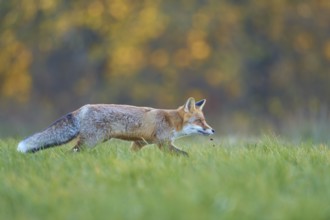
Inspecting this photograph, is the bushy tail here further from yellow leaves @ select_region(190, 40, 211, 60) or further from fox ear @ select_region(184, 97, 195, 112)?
yellow leaves @ select_region(190, 40, 211, 60)

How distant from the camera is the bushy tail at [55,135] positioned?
869 centimetres

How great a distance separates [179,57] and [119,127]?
83.0ft

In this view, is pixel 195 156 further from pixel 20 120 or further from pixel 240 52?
pixel 240 52

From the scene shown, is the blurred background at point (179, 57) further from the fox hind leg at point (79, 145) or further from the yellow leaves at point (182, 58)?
the fox hind leg at point (79, 145)

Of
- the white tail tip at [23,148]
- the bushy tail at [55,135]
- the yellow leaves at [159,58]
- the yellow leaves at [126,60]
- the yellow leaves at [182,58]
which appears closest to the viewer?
the white tail tip at [23,148]

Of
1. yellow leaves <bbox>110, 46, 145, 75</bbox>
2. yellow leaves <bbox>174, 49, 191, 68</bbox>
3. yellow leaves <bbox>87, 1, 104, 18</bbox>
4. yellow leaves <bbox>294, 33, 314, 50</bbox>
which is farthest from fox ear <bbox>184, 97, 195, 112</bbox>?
yellow leaves <bbox>174, 49, 191, 68</bbox>

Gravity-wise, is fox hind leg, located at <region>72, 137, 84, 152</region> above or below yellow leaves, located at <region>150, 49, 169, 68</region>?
below

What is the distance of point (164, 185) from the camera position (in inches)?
239

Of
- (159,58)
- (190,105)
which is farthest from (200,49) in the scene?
(190,105)

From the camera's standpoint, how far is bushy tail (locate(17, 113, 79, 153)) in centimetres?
869

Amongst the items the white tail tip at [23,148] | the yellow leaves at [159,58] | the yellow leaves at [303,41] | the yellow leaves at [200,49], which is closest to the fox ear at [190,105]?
the white tail tip at [23,148]

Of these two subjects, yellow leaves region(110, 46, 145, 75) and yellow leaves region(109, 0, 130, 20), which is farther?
yellow leaves region(110, 46, 145, 75)

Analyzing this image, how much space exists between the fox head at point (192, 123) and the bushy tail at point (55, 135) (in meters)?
1.58

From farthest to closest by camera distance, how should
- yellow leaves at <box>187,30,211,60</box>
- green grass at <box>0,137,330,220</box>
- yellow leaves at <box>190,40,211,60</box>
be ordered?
yellow leaves at <box>190,40,211,60</box>, yellow leaves at <box>187,30,211,60</box>, green grass at <box>0,137,330,220</box>
